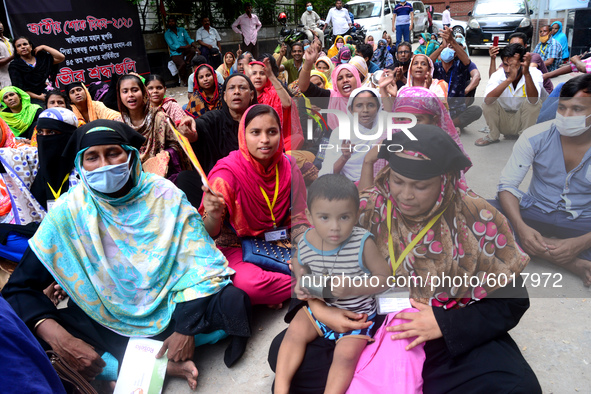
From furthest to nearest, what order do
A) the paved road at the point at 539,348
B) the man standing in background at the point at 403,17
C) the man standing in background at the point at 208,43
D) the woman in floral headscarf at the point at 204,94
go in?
the man standing in background at the point at 403,17, the man standing in background at the point at 208,43, the woman in floral headscarf at the point at 204,94, the paved road at the point at 539,348

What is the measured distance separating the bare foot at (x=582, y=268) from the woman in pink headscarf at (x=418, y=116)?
1.19 metres

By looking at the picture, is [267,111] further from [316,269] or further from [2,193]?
[2,193]

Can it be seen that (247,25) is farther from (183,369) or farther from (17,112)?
(183,369)

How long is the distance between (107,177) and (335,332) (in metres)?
1.21

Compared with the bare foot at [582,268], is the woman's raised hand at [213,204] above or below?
above

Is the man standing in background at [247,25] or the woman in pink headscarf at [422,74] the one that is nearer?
the woman in pink headscarf at [422,74]

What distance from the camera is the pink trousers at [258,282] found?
224 centimetres

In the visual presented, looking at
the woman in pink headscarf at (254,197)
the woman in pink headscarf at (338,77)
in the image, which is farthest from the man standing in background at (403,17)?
the woman in pink headscarf at (254,197)

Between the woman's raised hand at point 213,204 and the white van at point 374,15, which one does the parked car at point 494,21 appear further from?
the woman's raised hand at point 213,204

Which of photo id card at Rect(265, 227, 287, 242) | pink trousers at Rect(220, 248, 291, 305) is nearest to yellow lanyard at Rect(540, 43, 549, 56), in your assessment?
photo id card at Rect(265, 227, 287, 242)

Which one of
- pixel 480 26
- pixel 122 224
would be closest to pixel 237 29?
pixel 480 26

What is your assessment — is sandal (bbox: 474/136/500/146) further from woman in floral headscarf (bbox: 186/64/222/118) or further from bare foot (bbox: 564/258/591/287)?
woman in floral headscarf (bbox: 186/64/222/118)

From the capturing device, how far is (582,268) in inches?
84.0

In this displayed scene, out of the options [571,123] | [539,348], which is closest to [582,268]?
[539,348]
